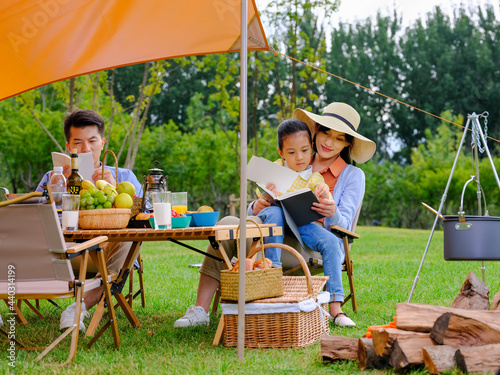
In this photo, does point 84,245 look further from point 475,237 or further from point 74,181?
point 475,237

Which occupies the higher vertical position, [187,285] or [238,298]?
[238,298]

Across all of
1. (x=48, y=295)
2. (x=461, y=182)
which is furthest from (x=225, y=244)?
(x=461, y=182)

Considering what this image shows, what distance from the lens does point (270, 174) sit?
12.0ft

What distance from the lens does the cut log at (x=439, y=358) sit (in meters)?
2.48

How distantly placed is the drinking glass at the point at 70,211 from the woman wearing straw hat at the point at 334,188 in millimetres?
854

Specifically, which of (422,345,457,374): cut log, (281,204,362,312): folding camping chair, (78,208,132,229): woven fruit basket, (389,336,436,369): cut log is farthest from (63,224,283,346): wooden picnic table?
(422,345,457,374): cut log

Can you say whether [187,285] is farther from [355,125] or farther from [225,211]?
[225,211]

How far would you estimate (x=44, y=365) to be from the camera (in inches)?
109

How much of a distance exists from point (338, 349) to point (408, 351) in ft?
1.12

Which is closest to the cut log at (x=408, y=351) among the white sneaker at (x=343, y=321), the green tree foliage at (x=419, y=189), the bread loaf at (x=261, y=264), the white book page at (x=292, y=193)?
the bread loaf at (x=261, y=264)

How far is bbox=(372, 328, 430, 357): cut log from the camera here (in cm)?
260

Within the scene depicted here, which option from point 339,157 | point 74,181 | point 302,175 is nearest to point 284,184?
point 302,175

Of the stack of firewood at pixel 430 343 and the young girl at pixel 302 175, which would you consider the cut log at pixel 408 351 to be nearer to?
the stack of firewood at pixel 430 343

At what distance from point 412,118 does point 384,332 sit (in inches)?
1123
